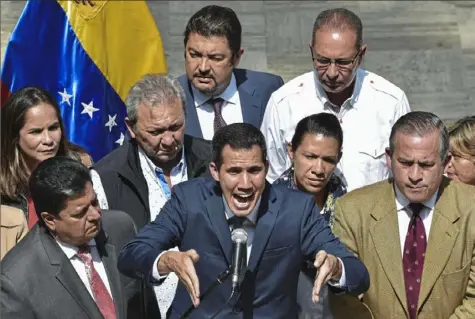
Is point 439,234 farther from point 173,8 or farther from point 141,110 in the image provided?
point 173,8

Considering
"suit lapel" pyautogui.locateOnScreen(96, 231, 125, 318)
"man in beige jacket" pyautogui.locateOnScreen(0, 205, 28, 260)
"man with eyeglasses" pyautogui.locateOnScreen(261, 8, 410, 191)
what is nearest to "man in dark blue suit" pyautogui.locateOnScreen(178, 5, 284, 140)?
"man with eyeglasses" pyautogui.locateOnScreen(261, 8, 410, 191)

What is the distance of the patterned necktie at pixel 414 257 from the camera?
652 centimetres

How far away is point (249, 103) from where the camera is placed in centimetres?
794

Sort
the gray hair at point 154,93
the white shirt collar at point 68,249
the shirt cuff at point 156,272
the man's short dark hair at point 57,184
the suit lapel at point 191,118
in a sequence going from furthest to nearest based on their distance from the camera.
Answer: the suit lapel at point 191,118, the gray hair at point 154,93, the white shirt collar at point 68,249, the man's short dark hair at point 57,184, the shirt cuff at point 156,272

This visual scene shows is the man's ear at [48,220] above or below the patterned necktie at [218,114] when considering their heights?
below

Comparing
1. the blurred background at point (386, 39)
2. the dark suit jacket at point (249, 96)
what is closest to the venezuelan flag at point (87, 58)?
the blurred background at point (386, 39)

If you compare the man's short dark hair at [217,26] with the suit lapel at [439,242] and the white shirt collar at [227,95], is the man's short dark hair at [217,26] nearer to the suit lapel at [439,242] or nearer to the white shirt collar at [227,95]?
the white shirt collar at [227,95]

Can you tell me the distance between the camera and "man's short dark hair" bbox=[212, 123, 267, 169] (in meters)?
6.33

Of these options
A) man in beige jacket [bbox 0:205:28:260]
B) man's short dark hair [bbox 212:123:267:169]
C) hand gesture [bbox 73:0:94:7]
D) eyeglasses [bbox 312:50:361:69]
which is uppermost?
hand gesture [bbox 73:0:94:7]

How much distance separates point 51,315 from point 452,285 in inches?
75.3

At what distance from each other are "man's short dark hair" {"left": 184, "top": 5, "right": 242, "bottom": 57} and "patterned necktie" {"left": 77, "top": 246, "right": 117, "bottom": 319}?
1767 mm

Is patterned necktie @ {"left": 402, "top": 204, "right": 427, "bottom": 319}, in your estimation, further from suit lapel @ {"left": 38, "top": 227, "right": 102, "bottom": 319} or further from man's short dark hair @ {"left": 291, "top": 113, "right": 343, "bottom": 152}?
suit lapel @ {"left": 38, "top": 227, "right": 102, "bottom": 319}

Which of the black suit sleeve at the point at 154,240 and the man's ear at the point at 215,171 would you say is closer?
the black suit sleeve at the point at 154,240

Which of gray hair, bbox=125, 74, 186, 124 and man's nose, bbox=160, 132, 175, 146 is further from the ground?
gray hair, bbox=125, 74, 186, 124
